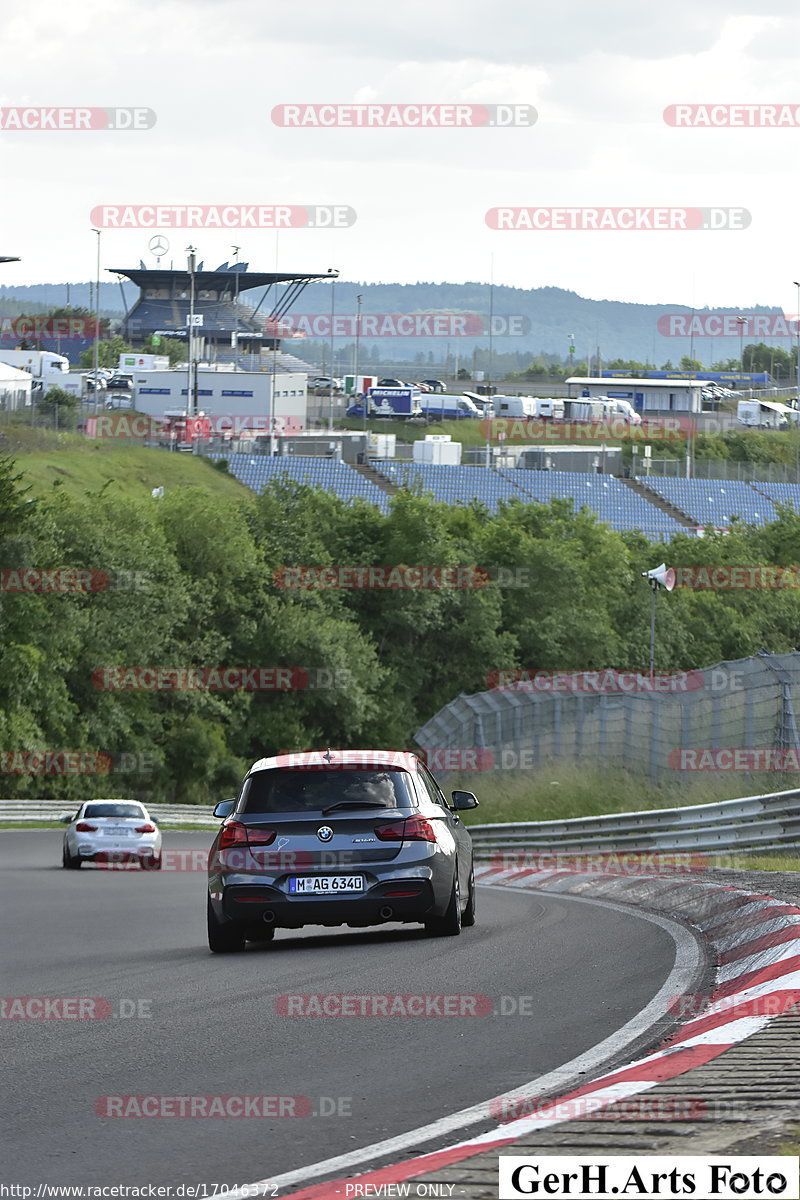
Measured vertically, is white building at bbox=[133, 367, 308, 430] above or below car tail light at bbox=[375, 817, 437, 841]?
above

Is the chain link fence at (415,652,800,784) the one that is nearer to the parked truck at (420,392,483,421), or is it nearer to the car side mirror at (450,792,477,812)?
the car side mirror at (450,792,477,812)

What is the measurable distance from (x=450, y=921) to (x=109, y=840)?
1461 cm

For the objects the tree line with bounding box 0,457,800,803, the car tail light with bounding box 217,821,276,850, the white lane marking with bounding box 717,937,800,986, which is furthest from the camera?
the tree line with bounding box 0,457,800,803

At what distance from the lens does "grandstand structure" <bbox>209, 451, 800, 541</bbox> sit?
319ft

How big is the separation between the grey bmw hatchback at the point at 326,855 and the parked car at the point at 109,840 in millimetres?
14229

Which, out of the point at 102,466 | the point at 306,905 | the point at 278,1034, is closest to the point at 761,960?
the point at 278,1034

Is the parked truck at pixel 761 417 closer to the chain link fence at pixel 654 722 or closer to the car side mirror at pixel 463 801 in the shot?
the chain link fence at pixel 654 722

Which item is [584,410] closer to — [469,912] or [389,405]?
[389,405]

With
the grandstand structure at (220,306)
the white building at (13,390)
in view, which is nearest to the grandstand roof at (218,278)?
the grandstand structure at (220,306)

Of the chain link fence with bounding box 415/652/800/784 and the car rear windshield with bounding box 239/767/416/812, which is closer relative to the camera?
the car rear windshield with bounding box 239/767/416/812

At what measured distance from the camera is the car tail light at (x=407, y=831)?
477 inches

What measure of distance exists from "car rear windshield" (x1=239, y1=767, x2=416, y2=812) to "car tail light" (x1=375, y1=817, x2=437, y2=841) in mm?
176

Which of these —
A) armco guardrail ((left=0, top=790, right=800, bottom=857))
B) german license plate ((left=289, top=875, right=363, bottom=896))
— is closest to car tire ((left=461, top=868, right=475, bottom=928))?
german license plate ((left=289, top=875, right=363, bottom=896))

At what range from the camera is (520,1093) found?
6676mm
